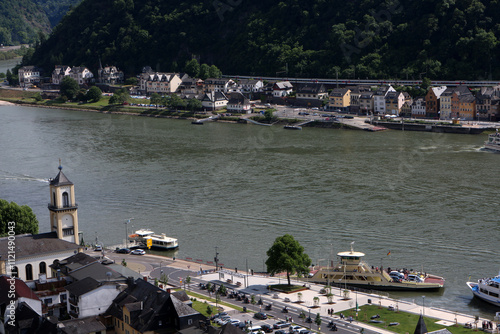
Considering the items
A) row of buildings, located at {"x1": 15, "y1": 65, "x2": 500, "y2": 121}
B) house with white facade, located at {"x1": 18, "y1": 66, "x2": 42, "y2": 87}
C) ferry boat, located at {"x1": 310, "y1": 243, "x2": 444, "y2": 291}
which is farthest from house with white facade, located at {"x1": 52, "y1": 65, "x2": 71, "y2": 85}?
ferry boat, located at {"x1": 310, "y1": 243, "x2": 444, "y2": 291}

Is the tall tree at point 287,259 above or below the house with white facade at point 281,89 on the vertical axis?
below

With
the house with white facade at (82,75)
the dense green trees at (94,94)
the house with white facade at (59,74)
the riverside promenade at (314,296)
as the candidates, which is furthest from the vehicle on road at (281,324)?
the house with white facade at (59,74)

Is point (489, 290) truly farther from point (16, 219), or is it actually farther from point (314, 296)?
point (16, 219)

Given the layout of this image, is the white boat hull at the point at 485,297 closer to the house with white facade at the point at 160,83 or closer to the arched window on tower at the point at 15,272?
the arched window on tower at the point at 15,272

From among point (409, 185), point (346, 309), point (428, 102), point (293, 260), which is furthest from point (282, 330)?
point (428, 102)

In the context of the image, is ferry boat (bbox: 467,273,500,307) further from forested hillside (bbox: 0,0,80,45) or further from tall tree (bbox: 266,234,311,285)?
forested hillside (bbox: 0,0,80,45)

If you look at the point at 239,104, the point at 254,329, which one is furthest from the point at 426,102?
the point at 254,329

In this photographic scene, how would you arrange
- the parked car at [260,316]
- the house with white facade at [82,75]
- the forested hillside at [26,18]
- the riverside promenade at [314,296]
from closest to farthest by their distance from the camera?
the parked car at [260,316]
the riverside promenade at [314,296]
the house with white facade at [82,75]
the forested hillside at [26,18]

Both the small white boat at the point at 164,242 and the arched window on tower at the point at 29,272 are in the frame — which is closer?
the arched window on tower at the point at 29,272
